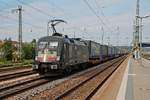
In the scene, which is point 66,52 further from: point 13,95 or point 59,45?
point 13,95

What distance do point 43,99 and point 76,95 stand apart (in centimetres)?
208

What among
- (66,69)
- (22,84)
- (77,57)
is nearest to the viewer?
(22,84)

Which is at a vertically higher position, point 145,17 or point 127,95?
point 145,17

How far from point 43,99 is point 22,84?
5717mm

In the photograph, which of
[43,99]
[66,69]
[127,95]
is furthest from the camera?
[66,69]

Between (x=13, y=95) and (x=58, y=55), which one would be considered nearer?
(x=13, y=95)

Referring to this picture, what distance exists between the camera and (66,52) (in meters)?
23.2

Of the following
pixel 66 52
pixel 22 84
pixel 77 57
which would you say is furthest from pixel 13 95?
pixel 77 57

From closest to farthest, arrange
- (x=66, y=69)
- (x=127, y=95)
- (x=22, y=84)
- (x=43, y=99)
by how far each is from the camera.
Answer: (x=43, y=99) < (x=127, y=95) < (x=22, y=84) < (x=66, y=69)

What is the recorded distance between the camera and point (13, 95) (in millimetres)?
13867

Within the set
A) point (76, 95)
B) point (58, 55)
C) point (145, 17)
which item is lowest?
point (76, 95)

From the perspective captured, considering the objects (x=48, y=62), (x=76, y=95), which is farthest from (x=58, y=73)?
(x=76, y=95)

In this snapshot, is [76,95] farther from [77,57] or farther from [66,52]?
[77,57]

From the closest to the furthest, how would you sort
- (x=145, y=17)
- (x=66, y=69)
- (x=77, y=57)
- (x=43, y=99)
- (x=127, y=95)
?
(x=43, y=99), (x=127, y=95), (x=66, y=69), (x=77, y=57), (x=145, y=17)
